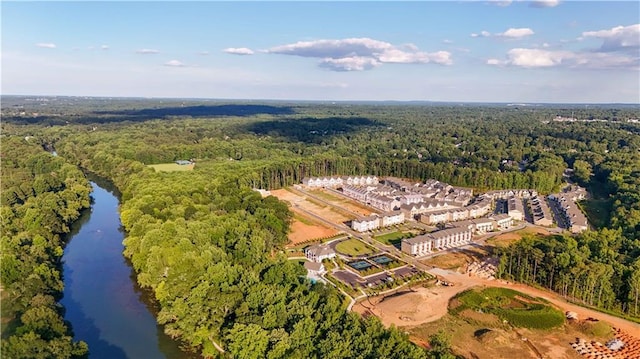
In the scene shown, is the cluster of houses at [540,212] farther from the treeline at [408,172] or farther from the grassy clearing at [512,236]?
the treeline at [408,172]

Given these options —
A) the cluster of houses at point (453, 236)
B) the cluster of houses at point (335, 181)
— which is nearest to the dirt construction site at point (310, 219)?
the cluster of houses at point (335, 181)

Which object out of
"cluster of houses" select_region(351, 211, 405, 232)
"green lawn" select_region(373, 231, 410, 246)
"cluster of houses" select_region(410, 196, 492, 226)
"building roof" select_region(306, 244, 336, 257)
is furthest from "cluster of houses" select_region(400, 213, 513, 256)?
"building roof" select_region(306, 244, 336, 257)

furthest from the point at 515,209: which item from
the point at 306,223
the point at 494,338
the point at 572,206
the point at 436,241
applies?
the point at 494,338

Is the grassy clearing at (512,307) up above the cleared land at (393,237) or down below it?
below

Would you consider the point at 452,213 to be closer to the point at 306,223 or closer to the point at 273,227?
the point at 306,223

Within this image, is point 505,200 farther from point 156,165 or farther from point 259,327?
point 156,165
